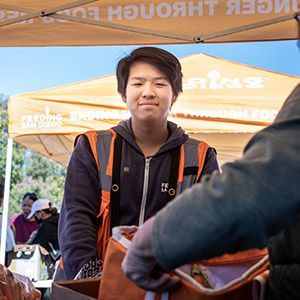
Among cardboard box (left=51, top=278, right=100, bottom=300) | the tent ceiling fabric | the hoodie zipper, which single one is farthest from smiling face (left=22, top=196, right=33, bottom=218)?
cardboard box (left=51, top=278, right=100, bottom=300)

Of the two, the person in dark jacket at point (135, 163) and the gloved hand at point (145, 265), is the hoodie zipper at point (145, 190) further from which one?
the gloved hand at point (145, 265)

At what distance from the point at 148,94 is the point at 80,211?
51 cm

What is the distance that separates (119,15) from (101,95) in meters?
2.20

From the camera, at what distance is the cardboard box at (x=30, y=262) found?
247 inches

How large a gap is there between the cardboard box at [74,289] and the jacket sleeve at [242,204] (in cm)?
48

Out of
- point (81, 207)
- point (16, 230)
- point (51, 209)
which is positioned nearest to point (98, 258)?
point (81, 207)

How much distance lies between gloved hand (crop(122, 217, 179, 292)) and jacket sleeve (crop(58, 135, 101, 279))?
2.95ft

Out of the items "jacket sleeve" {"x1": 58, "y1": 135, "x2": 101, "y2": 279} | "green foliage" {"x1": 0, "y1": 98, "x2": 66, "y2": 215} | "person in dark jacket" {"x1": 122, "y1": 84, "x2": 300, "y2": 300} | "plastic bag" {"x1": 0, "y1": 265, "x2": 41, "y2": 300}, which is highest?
"person in dark jacket" {"x1": 122, "y1": 84, "x2": 300, "y2": 300}

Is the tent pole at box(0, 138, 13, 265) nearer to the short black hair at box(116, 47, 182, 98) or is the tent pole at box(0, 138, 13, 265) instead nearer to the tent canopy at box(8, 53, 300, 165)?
the tent canopy at box(8, 53, 300, 165)

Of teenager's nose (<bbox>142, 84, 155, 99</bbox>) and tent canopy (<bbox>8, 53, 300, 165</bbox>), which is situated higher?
teenager's nose (<bbox>142, 84, 155, 99</bbox>)

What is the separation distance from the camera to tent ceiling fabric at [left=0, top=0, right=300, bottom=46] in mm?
3449

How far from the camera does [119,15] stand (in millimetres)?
3518

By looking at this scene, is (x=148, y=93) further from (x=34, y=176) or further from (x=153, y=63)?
(x=34, y=176)

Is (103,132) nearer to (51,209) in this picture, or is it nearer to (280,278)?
(280,278)
